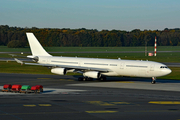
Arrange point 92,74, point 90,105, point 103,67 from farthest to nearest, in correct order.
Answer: point 103,67 < point 92,74 < point 90,105

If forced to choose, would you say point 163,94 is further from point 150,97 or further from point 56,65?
point 56,65

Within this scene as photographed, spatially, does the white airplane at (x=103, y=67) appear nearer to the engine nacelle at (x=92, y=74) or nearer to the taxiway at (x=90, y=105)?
the engine nacelle at (x=92, y=74)

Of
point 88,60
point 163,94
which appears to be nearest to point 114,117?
point 163,94

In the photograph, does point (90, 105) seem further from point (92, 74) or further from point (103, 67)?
point (103, 67)

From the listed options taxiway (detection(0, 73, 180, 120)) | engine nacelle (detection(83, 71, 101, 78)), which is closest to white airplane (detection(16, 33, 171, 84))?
engine nacelle (detection(83, 71, 101, 78))

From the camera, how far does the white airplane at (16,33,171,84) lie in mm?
53625

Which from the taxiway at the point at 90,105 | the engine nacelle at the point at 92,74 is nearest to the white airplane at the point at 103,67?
the engine nacelle at the point at 92,74

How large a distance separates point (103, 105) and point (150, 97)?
8.70 metres

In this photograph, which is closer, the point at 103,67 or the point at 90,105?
the point at 90,105

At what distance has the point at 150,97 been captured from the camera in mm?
38812

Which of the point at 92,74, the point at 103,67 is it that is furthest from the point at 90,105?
the point at 103,67

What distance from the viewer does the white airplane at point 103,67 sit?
176 ft

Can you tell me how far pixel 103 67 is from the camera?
2285 inches

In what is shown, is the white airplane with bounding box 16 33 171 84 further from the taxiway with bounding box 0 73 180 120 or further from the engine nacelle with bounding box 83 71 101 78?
the taxiway with bounding box 0 73 180 120
